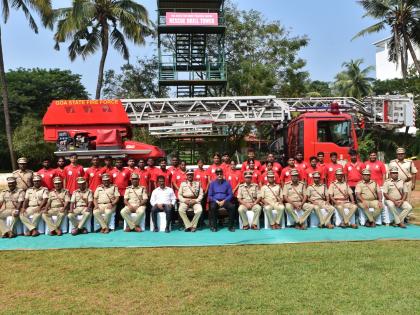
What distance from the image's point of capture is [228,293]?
507 centimetres

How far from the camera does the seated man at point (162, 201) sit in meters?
9.37

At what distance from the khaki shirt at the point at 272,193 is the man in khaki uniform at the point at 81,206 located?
360cm

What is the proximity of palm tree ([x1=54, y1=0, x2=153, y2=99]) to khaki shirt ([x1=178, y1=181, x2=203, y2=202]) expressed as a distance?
14.6 metres

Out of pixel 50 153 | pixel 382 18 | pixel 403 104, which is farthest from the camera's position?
pixel 50 153

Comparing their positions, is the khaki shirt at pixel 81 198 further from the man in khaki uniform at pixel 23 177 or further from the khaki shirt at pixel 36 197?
the man in khaki uniform at pixel 23 177

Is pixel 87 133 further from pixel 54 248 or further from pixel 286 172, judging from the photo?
pixel 286 172

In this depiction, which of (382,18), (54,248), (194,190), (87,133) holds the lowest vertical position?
(54,248)

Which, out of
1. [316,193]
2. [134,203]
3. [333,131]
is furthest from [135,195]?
[333,131]

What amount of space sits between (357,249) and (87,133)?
6759mm

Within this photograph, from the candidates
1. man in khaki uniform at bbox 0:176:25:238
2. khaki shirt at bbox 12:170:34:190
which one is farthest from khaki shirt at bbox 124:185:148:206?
khaki shirt at bbox 12:170:34:190

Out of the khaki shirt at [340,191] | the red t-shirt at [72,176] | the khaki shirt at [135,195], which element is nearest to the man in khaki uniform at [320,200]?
the khaki shirt at [340,191]

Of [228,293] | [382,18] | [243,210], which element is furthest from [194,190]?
[382,18]

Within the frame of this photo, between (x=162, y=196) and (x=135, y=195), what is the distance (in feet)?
1.85

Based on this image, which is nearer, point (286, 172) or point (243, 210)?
point (243, 210)
